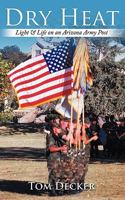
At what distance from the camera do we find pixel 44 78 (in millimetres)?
13211

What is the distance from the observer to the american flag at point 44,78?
42.6 feet

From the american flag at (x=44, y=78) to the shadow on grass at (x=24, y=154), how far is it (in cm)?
1058

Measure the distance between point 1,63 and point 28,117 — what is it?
2721cm

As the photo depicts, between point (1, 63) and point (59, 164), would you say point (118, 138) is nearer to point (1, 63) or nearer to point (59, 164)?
point (59, 164)

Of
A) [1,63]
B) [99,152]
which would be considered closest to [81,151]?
[99,152]

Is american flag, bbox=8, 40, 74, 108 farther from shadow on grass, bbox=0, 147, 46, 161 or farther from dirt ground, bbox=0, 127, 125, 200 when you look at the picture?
shadow on grass, bbox=0, 147, 46, 161

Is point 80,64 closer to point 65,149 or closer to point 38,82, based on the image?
point 38,82

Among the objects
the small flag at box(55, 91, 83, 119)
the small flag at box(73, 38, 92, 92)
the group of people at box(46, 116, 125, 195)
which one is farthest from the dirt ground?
the small flag at box(73, 38, 92, 92)

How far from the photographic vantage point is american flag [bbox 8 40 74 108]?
12984mm

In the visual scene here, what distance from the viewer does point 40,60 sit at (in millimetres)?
13398

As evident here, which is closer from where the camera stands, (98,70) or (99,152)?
(99,152)

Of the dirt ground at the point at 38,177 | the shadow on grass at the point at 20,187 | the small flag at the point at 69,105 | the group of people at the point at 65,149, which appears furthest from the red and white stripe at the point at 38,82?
the shadow on grass at the point at 20,187

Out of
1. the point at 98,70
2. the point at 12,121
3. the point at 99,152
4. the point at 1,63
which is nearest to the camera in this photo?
the point at 99,152

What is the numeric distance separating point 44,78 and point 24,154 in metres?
13.5
